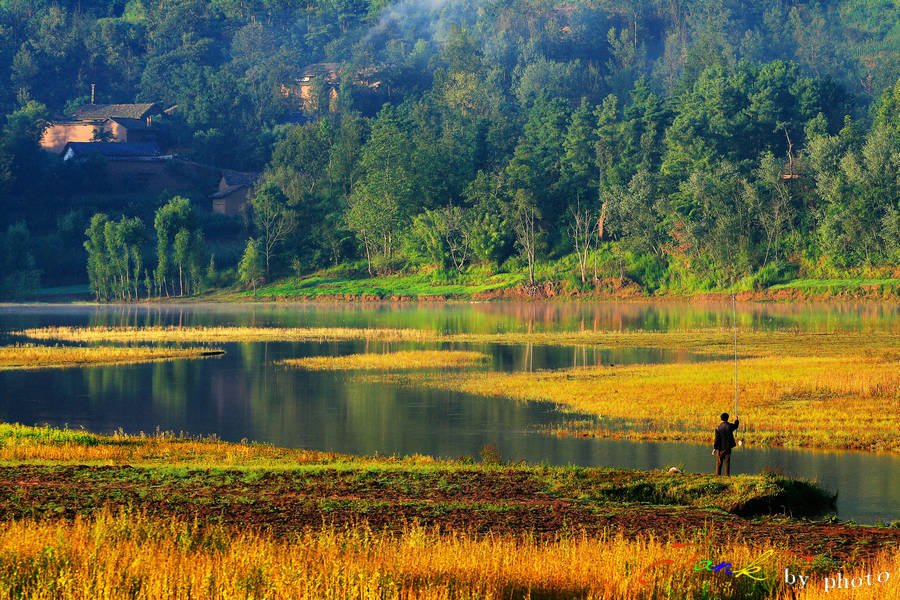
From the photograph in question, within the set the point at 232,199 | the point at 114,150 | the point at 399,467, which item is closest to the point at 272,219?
the point at 232,199

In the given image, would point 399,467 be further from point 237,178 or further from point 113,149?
point 113,149

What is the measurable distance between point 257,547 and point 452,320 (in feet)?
297

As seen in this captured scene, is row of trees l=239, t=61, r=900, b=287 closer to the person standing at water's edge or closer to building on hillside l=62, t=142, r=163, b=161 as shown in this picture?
building on hillside l=62, t=142, r=163, b=161

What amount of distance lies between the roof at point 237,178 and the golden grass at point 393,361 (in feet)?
404

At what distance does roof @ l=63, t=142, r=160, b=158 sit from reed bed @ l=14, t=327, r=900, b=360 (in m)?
95.2

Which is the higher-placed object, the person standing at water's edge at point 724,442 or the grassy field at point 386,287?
the grassy field at point 386,287

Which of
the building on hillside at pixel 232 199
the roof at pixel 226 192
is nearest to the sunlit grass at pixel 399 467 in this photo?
the building on hillside at pixel 232 199

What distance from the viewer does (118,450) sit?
35000mm

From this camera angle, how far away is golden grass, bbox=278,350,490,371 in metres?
66.6

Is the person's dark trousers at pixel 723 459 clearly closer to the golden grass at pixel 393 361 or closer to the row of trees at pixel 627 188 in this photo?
the golden grass at pixel 393 361

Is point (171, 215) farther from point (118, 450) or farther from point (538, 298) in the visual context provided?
point (118, 450)

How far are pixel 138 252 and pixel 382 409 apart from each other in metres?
118

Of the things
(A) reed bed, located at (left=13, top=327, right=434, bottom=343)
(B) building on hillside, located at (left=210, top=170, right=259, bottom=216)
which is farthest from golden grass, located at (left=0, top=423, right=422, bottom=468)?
(B) building on hillside, located at (left=210, top=170, right=259, bottom=216)

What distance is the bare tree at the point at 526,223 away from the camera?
148 m
